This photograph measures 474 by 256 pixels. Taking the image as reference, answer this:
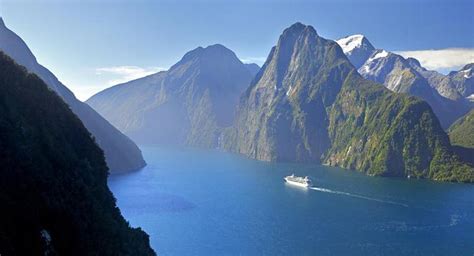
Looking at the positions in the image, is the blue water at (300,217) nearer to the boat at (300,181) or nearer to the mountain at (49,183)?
the boat at (300,181)

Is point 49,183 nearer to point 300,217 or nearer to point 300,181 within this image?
point 300,217

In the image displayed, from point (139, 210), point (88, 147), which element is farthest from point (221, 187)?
point (88, 147)

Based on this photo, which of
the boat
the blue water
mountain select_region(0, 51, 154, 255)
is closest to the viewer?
mountain select_region(0, 51, 154, 255)

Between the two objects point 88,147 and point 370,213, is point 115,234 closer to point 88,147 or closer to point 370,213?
point 88,147

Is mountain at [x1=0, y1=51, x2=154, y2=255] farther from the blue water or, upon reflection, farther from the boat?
the boat

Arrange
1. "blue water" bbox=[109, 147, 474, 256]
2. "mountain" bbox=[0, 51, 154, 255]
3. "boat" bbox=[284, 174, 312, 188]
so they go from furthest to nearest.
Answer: "boat" bbox=[284, 174, 312, 188] → "blue water" bbox=[109, 147, 474, 256] → "mountain" bbox=[0, 51, 154, 255]

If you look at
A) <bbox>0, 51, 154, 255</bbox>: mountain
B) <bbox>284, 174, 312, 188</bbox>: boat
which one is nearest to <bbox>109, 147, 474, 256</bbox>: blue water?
<bbox>284, 174, 312, 188</bbox>: boat
